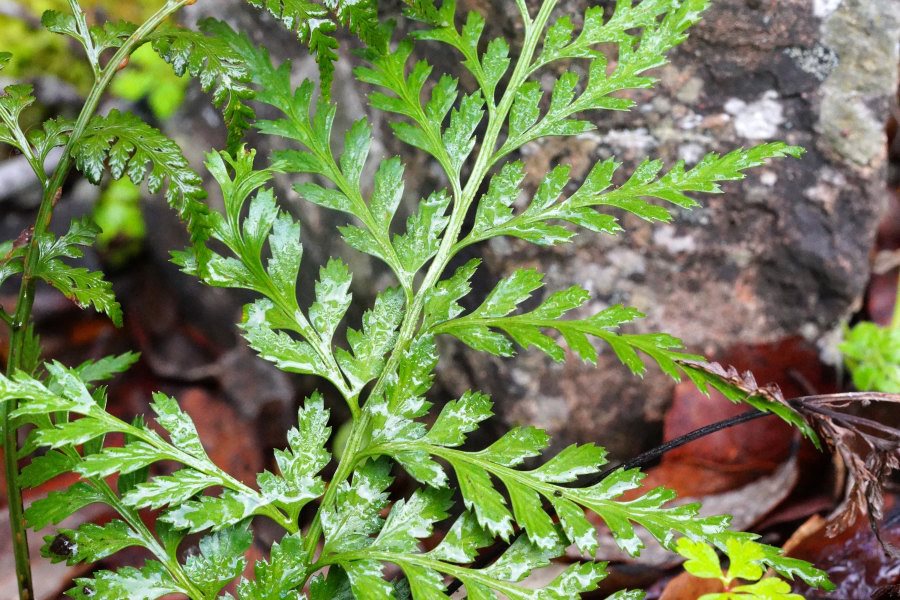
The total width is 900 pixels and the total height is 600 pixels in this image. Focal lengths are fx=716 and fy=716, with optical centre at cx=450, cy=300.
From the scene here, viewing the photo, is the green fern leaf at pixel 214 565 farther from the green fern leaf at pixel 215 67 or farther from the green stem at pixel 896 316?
the green stem at pixel 896 316

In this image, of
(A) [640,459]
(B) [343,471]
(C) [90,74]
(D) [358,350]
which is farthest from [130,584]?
(C) [90,74]

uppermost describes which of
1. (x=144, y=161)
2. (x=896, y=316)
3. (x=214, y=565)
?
(x=144, y=161)

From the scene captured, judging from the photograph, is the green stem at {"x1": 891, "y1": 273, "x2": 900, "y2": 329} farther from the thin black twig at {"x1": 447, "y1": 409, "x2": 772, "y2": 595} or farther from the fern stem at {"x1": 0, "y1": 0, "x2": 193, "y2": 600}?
the fern stem at {"x1": 0, "y1": 0, "x2": 193, "y2": 600}

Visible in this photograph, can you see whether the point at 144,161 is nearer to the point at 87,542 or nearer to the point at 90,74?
the point at 87,542

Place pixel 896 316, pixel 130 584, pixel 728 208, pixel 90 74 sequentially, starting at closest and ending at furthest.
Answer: pixel 130 584, pixel 728 208, pixel 896 316, pixel 90 74

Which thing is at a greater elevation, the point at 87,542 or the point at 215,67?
the point at 215,67

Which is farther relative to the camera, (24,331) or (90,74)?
(90,74)
